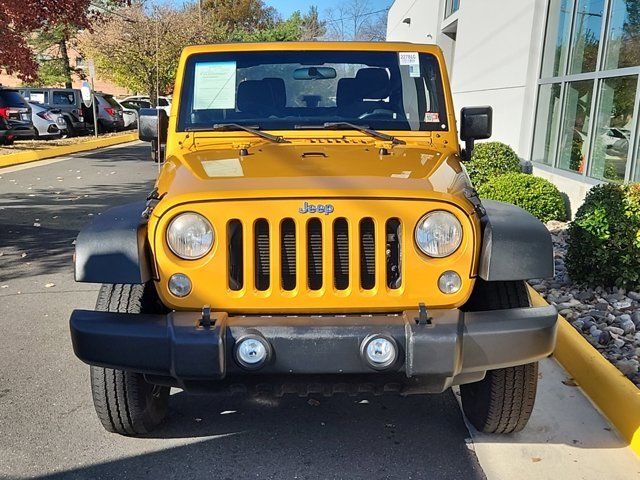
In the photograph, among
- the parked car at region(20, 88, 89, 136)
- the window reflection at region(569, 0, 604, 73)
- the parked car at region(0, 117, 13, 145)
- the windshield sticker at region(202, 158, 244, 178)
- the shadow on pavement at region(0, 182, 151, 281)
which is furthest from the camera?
the parked car at region(20, 88, 89, 136)

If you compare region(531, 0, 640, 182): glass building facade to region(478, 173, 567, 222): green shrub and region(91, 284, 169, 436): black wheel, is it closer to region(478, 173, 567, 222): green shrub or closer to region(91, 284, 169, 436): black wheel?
region(478, 173, 567, 222): green shrub

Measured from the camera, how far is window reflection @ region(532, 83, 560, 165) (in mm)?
9344

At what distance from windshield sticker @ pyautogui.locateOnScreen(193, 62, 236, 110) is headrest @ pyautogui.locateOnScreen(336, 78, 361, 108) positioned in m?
0.63

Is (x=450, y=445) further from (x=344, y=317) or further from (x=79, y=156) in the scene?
(x=79, y=156)

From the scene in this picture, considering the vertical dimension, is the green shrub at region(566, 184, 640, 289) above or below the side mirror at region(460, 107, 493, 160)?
below

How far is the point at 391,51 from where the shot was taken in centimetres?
410

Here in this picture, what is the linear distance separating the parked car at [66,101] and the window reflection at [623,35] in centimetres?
1861

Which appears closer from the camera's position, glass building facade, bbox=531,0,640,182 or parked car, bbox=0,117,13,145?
glass building facade, bbox=531,0,640,182

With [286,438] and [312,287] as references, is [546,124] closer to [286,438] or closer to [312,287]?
[286,438]

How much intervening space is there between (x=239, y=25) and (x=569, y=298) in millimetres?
58054

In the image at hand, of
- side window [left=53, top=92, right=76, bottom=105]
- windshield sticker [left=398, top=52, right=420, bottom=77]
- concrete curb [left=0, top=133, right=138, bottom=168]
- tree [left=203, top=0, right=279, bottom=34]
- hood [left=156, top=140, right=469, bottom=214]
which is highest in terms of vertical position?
tree [left=203, top=0, right=279, bottom=34]

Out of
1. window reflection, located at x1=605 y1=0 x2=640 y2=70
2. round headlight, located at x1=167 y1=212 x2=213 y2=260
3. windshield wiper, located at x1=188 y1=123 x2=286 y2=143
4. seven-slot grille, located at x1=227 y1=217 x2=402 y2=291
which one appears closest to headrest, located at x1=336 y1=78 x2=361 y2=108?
windshield wiper, located at x1=188 y1=123 x2=286 y2=143

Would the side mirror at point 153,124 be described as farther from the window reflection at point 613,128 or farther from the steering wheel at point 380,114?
the window reflection at point 613,128

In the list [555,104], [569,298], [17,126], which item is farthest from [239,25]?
[569,298]
